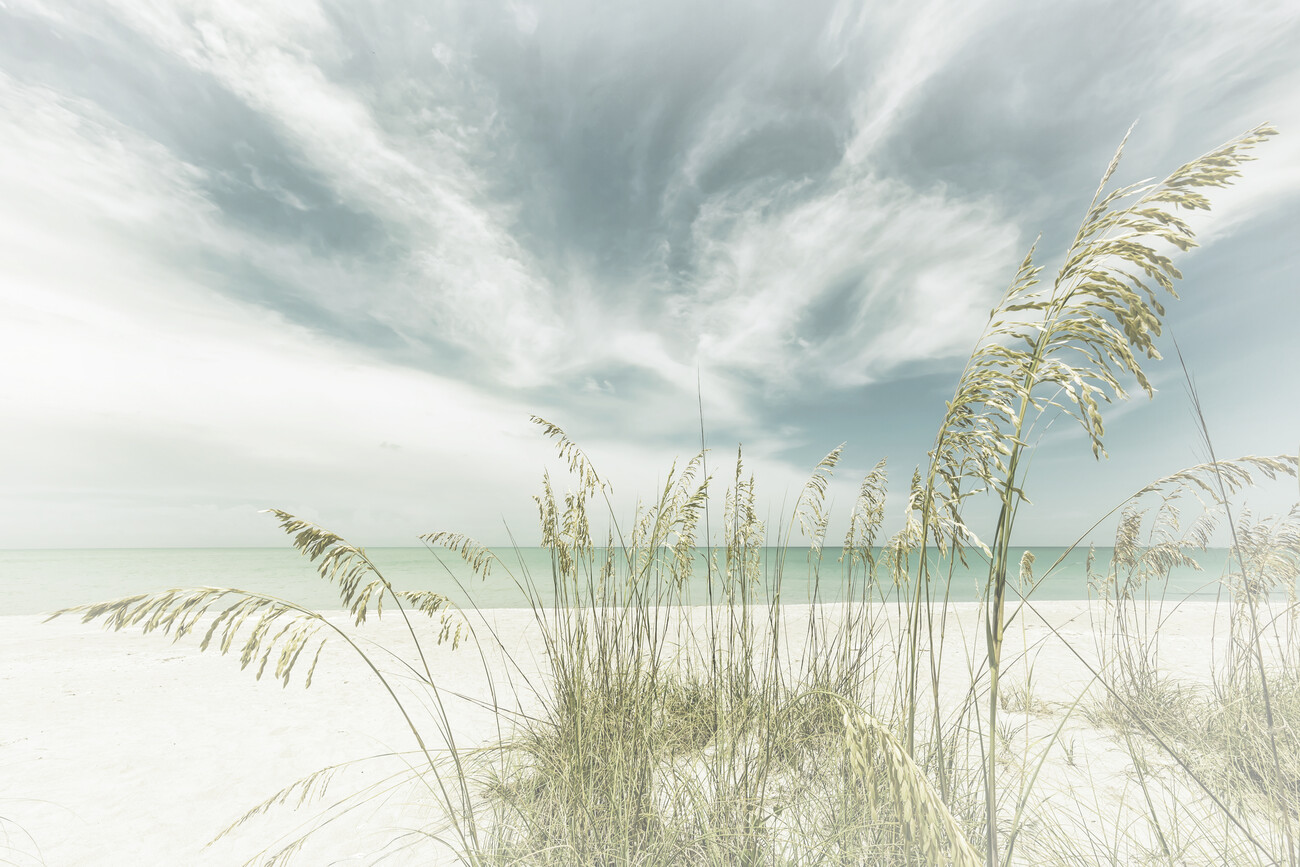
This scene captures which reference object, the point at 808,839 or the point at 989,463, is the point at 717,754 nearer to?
the point at 808,839

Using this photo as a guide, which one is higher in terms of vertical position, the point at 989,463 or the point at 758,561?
the point at 989,463

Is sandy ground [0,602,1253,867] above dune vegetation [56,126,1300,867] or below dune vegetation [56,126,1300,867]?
below

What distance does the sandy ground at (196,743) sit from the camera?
11.5 ft

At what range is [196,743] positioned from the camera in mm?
5082

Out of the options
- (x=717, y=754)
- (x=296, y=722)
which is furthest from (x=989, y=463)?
(x=296, y=722)

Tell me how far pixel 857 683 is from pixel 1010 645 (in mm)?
7399

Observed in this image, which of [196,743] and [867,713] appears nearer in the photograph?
[867,713]

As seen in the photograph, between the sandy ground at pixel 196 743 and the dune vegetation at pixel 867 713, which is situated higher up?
the dune vegetation at pixel 867 713

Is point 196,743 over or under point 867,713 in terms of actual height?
under

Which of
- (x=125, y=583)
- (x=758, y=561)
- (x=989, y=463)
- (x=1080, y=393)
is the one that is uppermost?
(x=1080, y=393)

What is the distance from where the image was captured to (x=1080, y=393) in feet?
4.22

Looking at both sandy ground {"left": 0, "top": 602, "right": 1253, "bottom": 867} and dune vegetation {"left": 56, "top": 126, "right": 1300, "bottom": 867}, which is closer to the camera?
dune vegetation {"left": 56, "top": 126, "right": 1300, "bottom": 867}

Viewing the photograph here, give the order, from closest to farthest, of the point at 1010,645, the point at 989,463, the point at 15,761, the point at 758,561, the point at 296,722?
the point at 989,463, the point at 758,561, the point at 15,761, the point at 296,722, the point at 1010,645

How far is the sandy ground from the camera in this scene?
11.5 ft
